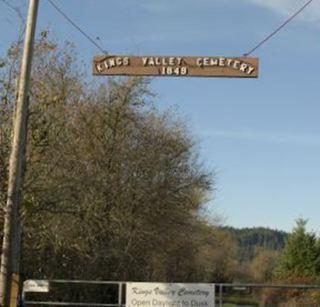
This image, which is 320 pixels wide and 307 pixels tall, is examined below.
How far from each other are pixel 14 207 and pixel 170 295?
6.10 meters

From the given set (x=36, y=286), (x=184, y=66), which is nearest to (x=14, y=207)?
(x=184, y=66)

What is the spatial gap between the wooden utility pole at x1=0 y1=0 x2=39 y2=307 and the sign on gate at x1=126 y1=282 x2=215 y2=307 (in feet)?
17.0

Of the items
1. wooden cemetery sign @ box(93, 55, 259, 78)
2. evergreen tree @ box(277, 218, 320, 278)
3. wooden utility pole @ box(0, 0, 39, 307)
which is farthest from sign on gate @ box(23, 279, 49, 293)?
evergreen tree @ box(277, 218, 320, 278)

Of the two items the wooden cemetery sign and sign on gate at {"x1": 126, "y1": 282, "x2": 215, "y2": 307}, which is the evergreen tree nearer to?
sign on gate at {"x1": 126, "y1": 282, "x2": 215, "y2": 307}

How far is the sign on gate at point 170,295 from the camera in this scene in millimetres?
18141

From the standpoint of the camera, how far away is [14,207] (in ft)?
44.3

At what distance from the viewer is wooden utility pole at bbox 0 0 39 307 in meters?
13.3

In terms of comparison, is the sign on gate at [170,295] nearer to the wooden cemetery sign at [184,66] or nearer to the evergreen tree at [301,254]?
the wooden cemetery sign at [184,66]

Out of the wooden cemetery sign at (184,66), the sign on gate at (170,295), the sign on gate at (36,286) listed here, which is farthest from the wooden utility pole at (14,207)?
the sign on gate at (170,295)

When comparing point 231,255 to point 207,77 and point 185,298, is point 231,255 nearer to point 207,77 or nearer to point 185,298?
point 185,298

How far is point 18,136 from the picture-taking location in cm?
1370

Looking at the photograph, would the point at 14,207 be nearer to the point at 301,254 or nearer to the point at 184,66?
the point at 184,66

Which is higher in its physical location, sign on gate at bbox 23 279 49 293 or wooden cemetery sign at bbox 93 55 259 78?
wooden cemetery sign at bbox 93 55 259 78

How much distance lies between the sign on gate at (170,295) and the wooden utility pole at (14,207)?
5191 mm
